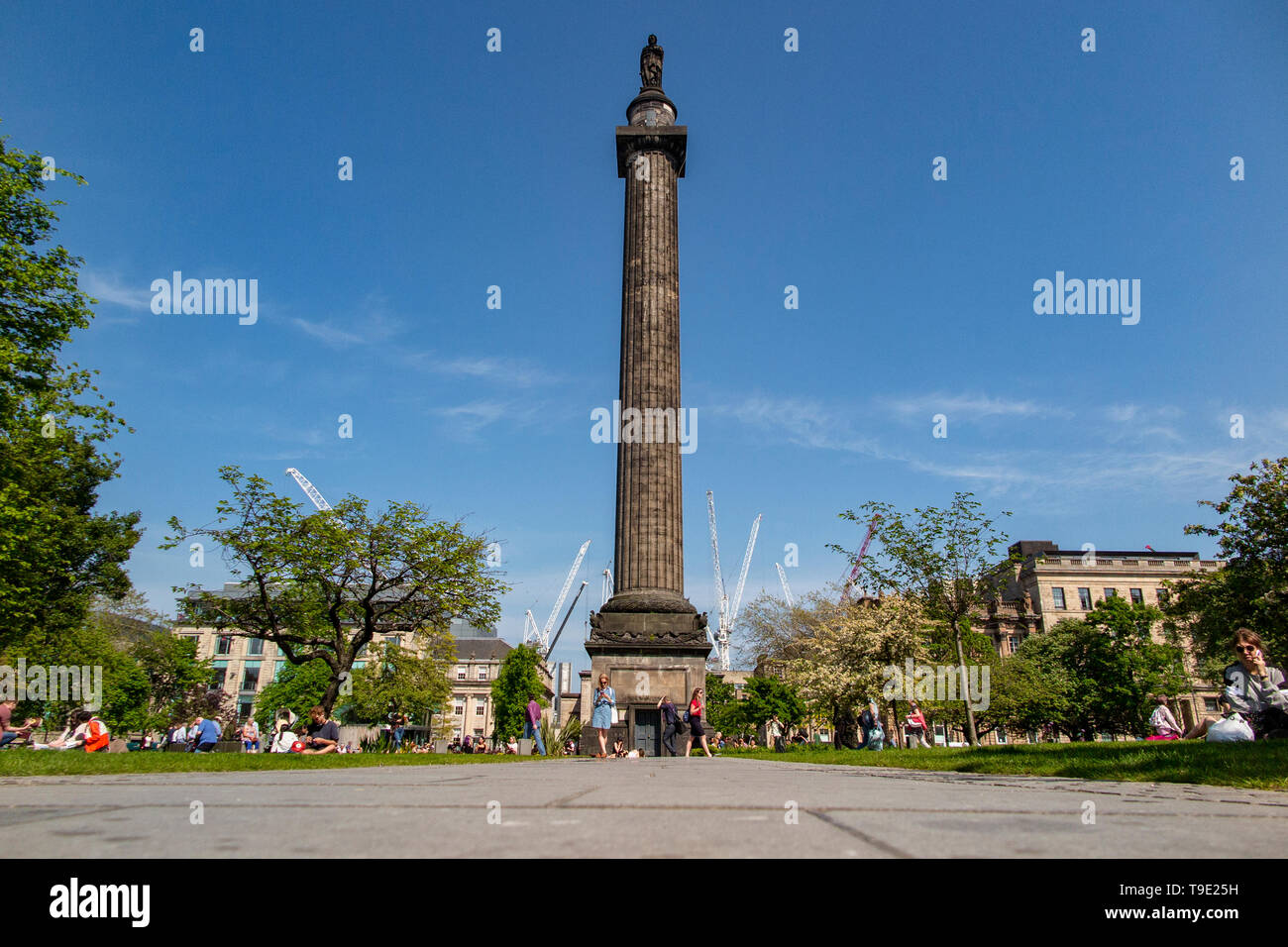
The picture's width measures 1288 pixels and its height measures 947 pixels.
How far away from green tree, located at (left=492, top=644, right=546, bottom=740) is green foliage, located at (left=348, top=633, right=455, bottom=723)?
5.50 meters

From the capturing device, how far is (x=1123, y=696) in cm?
5616

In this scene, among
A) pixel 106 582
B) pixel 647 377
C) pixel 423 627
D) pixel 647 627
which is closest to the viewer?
pixel 423 627

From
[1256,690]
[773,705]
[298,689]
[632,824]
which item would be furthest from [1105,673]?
[298,689]

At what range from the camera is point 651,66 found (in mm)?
39656

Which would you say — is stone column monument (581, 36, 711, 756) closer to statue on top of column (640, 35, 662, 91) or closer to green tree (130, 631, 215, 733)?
statue on top of column (640, 35, 662, 91)

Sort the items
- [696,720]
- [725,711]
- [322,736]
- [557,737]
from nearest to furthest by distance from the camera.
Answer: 1. [322,736]
2. [696,720]
3. [557,737]
4. [725,711]

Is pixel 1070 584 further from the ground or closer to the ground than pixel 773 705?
further from the ground

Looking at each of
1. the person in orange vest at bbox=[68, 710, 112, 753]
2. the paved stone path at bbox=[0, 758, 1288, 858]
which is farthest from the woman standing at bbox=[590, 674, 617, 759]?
the paved stone path at bbox=[0, 758, 1288, 858]

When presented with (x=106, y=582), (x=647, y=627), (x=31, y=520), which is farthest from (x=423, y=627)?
(x=106, y=582)

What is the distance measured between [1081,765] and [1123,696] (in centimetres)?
5846

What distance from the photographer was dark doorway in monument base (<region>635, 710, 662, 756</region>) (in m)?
27.7

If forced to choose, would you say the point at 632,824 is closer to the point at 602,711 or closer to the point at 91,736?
the point at 602,711

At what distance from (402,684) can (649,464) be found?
1493 cm

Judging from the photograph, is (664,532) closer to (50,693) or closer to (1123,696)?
(50,693)
